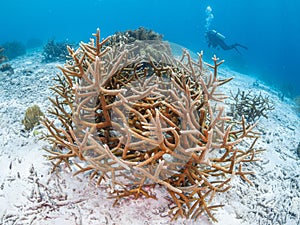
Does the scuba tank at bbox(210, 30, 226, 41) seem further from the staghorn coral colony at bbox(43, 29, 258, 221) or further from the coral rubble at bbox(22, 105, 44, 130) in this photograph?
the staghorn coral colony at bbox(43, 29, 258, 221)

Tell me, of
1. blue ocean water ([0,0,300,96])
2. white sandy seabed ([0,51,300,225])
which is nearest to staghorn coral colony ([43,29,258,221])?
white sandy seabed ([0,51,300,225])

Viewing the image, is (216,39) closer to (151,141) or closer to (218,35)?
(218,35)

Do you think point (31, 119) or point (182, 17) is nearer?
point (31, 119)

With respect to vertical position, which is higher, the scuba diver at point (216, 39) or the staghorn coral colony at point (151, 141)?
the scuba diver at point (216, 39)

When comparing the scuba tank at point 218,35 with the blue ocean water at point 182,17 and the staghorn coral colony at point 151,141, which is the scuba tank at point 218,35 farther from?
the blue ocean water at point 182,17

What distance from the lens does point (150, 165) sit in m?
2.28

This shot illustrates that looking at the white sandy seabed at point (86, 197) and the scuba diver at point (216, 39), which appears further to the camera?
the scuba diver at point (216, 39)

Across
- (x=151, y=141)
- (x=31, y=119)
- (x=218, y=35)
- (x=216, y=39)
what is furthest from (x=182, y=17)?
(x=151, y=141)

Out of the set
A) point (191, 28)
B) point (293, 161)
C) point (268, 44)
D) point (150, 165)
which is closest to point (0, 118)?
point (150, 165)

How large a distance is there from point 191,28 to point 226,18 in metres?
27.1

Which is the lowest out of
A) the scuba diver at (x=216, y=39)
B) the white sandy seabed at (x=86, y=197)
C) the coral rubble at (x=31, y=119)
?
the white sandy seabed at (x=86, y=197)

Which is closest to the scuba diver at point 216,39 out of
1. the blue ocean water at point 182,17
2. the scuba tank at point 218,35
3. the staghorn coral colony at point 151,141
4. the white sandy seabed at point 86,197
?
the scuba tank at point 218,35

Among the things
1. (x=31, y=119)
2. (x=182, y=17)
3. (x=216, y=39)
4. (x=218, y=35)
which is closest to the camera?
(x=31, y=119)

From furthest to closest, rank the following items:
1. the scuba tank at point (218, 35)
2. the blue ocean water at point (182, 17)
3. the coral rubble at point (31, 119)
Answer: the blue ocean water at point (182, 17) < the scuba tank at point (218, 35) < the coral rubble at point (31, 119)
